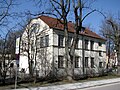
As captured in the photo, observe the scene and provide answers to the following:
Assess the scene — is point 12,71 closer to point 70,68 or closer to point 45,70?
point 70,68

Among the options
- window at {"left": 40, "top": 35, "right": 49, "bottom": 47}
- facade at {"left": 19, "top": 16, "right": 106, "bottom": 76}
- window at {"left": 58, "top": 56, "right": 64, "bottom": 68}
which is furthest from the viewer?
window at {"left": 40, "top": 35, "right": 49, "bottom": 47}

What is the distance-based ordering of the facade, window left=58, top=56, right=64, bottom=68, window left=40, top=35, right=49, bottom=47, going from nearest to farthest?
the facade
window left=58, top=56, right=64, bottom=68
window left=40, top=35, right=49, bottom=47

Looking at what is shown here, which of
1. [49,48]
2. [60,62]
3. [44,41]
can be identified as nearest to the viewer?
[49,48]

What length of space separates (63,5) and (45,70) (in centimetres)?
1348

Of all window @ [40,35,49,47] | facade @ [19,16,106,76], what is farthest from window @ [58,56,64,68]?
window @ [40,35,49,47]

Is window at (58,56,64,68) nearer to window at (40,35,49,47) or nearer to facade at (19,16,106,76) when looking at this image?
facade at (19,16,106,76)

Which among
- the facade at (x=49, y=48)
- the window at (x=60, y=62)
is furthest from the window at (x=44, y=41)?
the window at (x=60, y=62)

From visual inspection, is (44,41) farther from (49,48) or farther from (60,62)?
(60,62)

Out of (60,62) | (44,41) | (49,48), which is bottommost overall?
(60,62)

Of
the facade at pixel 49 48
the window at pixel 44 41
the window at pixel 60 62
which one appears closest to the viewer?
the facade at pixel 49 48

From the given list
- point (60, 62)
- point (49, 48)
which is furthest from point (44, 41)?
point (60, 62)

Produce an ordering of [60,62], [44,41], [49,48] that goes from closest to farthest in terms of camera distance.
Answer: [49,48], [60,62], [44,41]

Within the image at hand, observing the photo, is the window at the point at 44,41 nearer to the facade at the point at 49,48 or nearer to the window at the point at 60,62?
the facade at the point at 49,48

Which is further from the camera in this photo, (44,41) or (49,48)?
(44,41)
